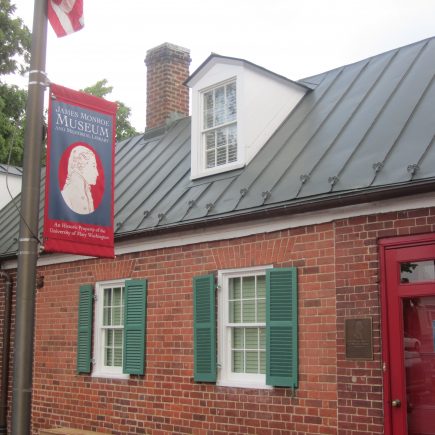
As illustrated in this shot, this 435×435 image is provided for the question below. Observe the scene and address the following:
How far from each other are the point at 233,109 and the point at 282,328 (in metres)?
3.91

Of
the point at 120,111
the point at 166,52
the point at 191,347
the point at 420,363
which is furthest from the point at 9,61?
the point at 420,363

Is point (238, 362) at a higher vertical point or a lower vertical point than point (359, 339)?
lower

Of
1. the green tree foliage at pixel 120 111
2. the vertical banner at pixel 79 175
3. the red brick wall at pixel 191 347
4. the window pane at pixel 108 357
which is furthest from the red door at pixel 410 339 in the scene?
the green tree foliage at pixel 120 111

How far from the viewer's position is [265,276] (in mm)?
8906

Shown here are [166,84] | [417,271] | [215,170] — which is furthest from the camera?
[166,84]

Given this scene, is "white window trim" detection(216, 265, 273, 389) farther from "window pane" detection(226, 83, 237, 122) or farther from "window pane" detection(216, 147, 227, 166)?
"window pane" detection(226, 83, 237, 122)

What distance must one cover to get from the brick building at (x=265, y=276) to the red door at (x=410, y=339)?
0.05 feet

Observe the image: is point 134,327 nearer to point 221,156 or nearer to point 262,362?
point 262,362

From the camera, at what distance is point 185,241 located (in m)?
10.1

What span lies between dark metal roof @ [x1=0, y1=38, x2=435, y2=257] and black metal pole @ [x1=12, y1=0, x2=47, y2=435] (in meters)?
3.51

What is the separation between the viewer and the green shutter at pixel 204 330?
930cm

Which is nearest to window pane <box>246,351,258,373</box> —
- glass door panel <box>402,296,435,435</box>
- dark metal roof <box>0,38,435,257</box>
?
dark metal roof <box>0,38,435,257</box>

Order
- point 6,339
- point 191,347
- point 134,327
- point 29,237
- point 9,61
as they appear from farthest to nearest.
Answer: point 9,61
point 6,339
point 134,327
point 191,347
point 29,237

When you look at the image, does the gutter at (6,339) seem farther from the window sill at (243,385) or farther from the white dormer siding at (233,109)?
the window sill at (243,385)
